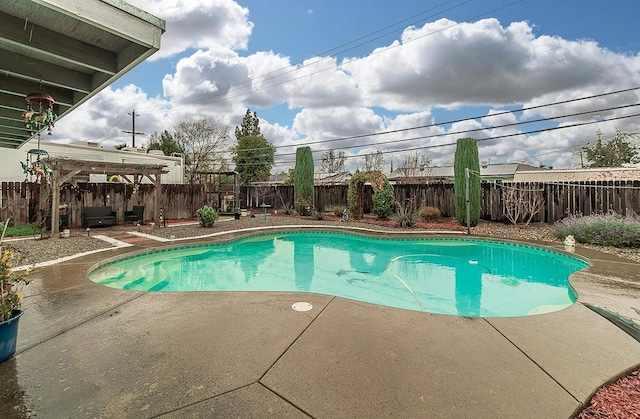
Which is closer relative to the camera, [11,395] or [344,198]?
[11,395]

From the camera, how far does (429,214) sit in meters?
12.7

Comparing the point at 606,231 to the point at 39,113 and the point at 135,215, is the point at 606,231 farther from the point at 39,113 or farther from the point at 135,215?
the point at 135,215

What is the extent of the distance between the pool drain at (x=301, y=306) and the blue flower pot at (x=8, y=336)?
225 cm

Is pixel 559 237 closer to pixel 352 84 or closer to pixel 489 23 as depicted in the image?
pixel 489 23

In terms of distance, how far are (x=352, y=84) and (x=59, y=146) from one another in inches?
608

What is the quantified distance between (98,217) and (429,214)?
1248 cm

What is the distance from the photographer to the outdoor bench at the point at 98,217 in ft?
33.7

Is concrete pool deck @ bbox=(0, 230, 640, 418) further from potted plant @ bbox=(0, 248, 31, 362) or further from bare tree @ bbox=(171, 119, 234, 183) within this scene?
bare tree @ bbox=(171, 119, 234, 183)

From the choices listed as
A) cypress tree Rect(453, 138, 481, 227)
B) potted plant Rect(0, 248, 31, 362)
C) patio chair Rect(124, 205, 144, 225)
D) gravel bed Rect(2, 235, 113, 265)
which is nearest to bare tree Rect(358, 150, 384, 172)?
cypress tree Rect(453, 138, 481, 227)

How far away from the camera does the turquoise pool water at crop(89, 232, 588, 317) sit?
5258 millimetres

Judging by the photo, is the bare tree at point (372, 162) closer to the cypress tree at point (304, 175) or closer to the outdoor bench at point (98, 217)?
the cypress tree at point (304, 175)

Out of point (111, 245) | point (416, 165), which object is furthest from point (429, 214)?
point (416, 165)

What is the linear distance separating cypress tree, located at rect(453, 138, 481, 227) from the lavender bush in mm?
3432

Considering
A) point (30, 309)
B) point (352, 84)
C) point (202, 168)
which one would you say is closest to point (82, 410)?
point (30, 309)
